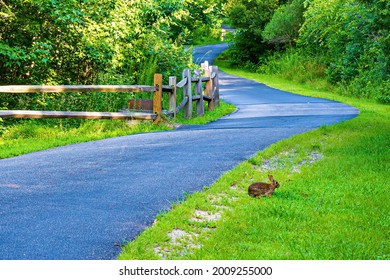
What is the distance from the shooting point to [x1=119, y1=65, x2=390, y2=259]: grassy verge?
20.5ft

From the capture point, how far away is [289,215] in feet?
24.6

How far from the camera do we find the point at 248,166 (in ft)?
34.8

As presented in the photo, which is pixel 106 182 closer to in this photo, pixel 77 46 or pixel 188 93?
pixel 188 93

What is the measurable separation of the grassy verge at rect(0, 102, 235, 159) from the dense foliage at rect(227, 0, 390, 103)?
6.69m

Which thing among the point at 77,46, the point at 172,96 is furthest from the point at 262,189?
the point at 77,46

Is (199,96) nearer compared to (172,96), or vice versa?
(172,96)

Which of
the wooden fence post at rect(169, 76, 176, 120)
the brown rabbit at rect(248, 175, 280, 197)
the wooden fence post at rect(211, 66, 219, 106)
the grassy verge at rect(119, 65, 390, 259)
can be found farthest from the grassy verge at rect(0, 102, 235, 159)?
the wooden fence post at rect(211, 66, 219, 106)

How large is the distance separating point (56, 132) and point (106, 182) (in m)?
6.42

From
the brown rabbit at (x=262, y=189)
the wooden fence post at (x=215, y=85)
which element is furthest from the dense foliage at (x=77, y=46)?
the brown rabbit at (x=262, y=189)

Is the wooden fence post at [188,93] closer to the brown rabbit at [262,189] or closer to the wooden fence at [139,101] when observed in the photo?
the wooden fence at [139,101]

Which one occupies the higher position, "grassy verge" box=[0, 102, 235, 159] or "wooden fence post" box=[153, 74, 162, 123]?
"wooden fence post" box=[153, 74, 162, 123]

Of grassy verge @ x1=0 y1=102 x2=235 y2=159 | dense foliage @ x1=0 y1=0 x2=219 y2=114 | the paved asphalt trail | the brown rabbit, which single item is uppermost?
dense foliage @ x1=0 y1=0 x2=219 y2=114

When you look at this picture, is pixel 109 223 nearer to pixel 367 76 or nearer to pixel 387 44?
pixel 387 44

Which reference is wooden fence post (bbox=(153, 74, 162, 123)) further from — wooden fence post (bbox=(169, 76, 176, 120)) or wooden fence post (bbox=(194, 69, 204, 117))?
wooden fence post (bbox=(194, 69, 204, 117))
